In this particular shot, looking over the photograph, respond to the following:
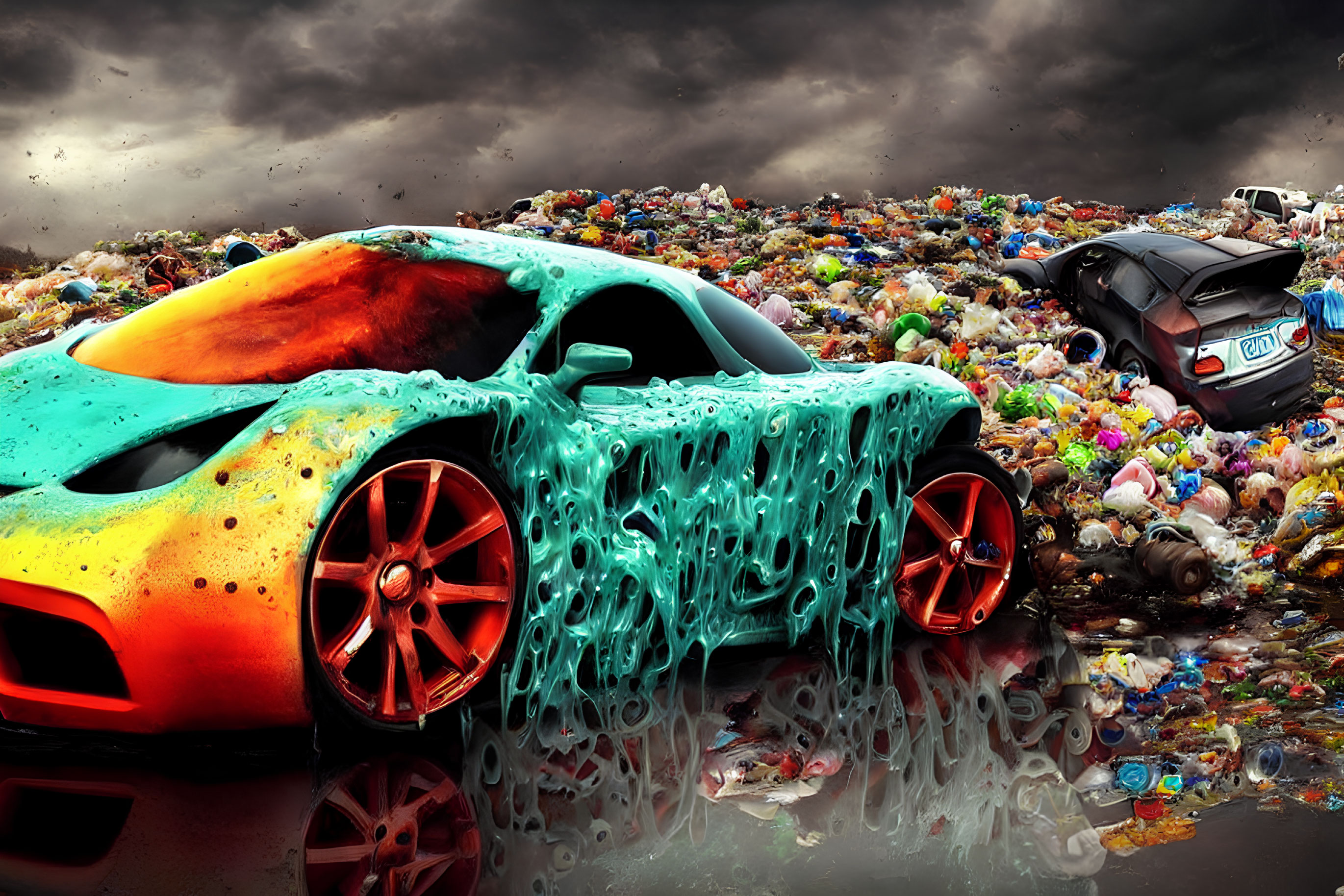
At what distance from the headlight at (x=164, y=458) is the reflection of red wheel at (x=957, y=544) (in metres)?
2.32

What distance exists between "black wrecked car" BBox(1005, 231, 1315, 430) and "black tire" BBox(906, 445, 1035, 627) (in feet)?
15.0

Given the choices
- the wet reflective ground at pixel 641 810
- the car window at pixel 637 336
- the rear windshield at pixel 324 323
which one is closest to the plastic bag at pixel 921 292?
the car window at pixel 637 336

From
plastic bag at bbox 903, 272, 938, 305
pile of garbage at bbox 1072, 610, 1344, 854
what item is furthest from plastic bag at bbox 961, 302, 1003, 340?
pile of garbage at bbox 1072, 610, 1344, 854

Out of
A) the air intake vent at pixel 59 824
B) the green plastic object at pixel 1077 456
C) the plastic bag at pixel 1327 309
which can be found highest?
the plastic bag at pixel 1327 309

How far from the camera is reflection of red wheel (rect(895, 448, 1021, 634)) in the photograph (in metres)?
4.11

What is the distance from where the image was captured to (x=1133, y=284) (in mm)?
9094

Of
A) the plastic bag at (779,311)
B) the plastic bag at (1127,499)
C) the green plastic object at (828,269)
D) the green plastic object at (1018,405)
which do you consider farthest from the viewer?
the green plastic object at (828,269)

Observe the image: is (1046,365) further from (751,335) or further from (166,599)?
(166,599)

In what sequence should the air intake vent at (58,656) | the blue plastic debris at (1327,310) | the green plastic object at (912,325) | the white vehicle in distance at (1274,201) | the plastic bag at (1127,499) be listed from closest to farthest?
the air intake vent at (58,656) → the plastic bag at (1127,499) → the green plastic object at (912,325) → the blue plastic debris at (1327,310) → the white vehicle in distance at (1274,201)

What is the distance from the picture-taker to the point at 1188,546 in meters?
5.41

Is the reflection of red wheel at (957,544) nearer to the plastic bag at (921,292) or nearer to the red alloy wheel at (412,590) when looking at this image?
the red alloy wheel at (412,590)

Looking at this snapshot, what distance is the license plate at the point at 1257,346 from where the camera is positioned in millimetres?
8211

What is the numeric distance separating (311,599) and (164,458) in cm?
53

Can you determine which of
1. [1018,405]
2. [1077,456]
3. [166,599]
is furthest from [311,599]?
[1018,405]
